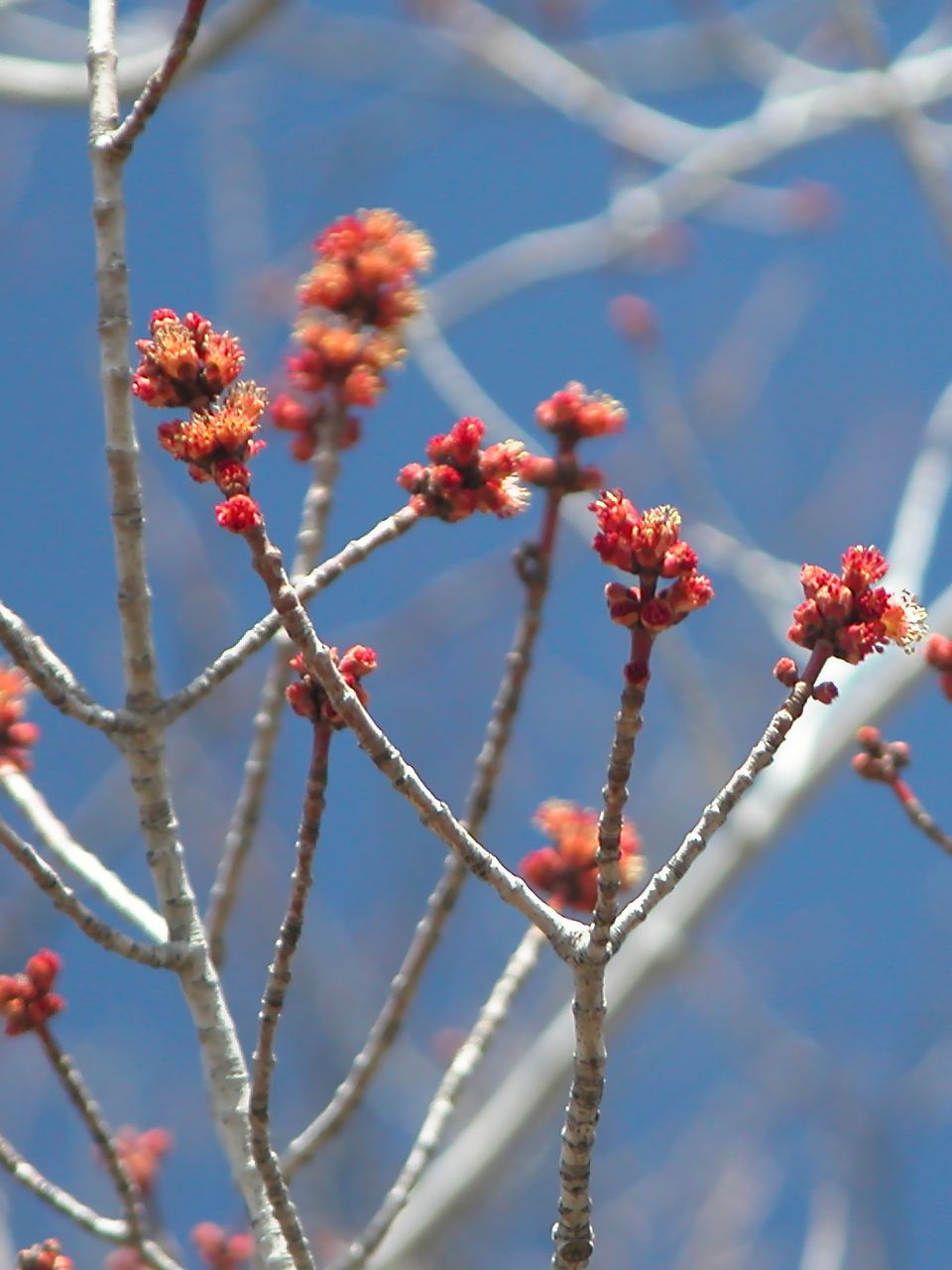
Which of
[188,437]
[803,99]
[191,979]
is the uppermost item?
[803,99]

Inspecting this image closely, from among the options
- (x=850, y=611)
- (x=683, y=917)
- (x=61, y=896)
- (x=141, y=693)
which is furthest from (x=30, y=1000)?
(x=683, y=917)

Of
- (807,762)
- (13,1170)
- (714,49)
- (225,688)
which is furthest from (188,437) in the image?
(225,688)

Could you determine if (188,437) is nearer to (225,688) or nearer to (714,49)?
(714,49)

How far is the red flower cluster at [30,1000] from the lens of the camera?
1931 millimetres

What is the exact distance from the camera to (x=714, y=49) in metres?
6.33

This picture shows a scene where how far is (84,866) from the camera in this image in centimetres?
211

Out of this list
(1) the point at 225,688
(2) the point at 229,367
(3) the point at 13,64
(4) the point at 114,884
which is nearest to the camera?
(2) the point at 229,367

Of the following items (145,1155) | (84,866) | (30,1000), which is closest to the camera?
(30,1000)

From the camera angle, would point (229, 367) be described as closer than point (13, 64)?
Yes

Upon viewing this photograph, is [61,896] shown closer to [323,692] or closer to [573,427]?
[323,692]

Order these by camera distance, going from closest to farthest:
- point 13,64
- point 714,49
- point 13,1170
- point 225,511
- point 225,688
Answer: point 225,511 → point 13,1170 → point 13,64 → point 714,49 → point 225,688

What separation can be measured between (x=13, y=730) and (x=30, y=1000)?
1.31 ft

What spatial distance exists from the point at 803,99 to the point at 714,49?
0.40 meters

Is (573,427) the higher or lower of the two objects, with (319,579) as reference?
higher
